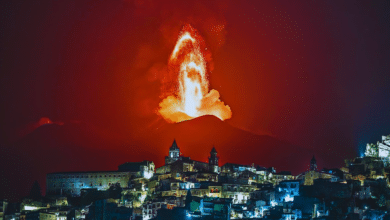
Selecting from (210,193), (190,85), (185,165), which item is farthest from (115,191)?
(190,85)

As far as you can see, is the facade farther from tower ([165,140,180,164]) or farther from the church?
tower ([165,140,180,164])

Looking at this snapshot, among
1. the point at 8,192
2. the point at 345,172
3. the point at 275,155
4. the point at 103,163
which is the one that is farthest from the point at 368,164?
the point at 8,192

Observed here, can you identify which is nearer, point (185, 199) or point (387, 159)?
point (185, 199)

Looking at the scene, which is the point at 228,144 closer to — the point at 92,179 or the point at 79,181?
the point at 92,179

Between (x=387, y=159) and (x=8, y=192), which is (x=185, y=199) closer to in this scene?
(x=387, y=159)

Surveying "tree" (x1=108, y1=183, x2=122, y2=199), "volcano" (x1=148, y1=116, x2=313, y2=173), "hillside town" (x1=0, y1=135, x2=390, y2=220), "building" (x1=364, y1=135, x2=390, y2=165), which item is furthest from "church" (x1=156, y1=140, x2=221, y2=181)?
"building" (x1=364, y1=135, x2=390, y2=165)

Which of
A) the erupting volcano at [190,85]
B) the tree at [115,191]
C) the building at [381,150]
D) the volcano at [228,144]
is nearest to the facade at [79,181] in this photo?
the tree at [115,191]
